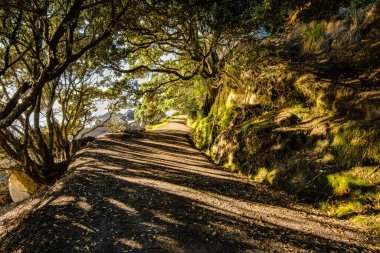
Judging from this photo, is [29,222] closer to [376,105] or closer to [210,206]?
[210,206]

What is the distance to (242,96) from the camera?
16438 millimetres

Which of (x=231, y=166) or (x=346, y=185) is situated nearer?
(x=346, y=185)

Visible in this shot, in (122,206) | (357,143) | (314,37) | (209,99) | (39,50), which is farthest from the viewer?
(209,99)

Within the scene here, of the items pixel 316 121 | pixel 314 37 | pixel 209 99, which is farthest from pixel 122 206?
pixel 209 99

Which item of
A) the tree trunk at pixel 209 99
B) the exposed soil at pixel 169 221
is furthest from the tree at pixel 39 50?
the tree trunk at pixel 209 99

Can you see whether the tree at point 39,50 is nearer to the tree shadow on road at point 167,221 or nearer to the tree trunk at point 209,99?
the tree shadow on road at point 167,221

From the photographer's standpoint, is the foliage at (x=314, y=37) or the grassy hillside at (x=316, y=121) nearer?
the grassy hillside at (x=316, y=121)

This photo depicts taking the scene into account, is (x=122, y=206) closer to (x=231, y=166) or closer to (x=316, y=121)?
(x=231, y=166)

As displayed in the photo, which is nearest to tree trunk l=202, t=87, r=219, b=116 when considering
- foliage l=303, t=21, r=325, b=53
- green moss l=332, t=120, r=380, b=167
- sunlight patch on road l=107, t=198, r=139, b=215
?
foliage l=303, t=21, r=325, b=53

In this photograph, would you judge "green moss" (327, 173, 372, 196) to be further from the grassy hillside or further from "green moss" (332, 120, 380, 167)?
"green moss" (332, 120, 380, 167)

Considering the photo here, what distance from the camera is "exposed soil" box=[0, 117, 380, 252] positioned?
4.99 metres

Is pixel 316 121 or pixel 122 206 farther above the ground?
pixel 316 121

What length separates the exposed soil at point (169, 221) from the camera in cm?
499

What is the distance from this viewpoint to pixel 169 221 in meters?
5.91
